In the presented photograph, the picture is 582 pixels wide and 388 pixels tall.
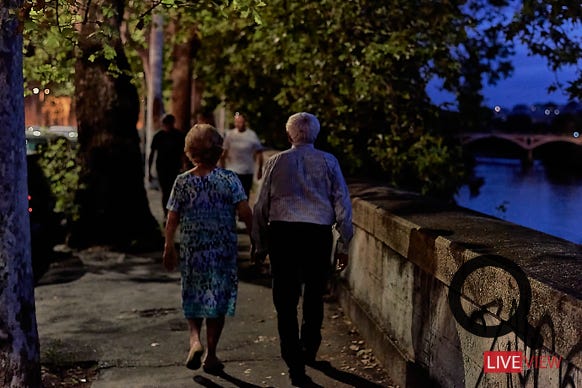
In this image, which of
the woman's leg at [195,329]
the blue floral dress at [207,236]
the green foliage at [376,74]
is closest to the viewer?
the blue floral dress at [207,236]

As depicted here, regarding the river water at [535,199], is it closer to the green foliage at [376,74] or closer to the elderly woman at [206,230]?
the green foliage at [376,74]

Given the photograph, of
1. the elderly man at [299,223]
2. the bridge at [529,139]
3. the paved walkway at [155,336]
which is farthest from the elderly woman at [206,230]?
the bridge at [529,139]

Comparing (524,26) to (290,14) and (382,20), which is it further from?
(290,14)

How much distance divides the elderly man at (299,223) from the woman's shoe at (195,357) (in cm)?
58

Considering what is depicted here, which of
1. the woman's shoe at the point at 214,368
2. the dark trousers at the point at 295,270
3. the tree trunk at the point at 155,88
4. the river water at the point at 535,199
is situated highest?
the tree trunk at the point at 155,88

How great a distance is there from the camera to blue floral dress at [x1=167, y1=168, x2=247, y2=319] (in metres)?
5.84

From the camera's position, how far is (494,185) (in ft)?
216

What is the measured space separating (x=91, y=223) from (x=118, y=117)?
1541 millimetres

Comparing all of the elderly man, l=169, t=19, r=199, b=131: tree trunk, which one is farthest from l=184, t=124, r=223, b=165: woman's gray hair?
l=169, t=19, r=199, b=131: tree trunk

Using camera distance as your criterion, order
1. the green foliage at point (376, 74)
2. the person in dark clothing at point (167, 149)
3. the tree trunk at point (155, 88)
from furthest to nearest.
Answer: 1. the tree trunk at point (155, 88)
2. the person in dark clothing at point (167, 149)
3. the green foliage at point (376, 74)

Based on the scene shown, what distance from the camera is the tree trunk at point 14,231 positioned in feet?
15.6

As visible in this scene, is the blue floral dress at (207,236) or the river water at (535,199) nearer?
the blue floral dress at (207,236)

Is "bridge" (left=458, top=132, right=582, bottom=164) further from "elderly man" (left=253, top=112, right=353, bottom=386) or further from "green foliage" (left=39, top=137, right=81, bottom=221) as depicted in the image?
"elderly man" (left=253, top=112, right=353, bottom=386)

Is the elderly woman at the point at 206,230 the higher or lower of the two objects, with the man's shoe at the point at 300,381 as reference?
higher
